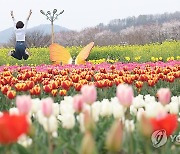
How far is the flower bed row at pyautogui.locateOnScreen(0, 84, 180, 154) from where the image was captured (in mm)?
1883

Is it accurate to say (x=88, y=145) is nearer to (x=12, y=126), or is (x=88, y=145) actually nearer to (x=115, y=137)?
(x=115, y=137)

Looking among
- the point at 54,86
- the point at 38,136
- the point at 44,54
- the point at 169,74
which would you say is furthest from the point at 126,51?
the point at 38,136

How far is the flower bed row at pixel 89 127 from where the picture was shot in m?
1.88

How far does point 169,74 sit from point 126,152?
4118 mm

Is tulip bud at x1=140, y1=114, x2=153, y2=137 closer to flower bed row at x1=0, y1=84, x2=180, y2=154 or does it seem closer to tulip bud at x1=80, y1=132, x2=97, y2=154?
flower bed row at x1=0, y1=84, x2=180, y2=154

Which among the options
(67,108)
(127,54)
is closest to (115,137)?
(67,108)

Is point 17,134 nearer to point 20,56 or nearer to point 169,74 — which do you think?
point 169,74

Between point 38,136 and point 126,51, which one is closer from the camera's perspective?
point 38,136

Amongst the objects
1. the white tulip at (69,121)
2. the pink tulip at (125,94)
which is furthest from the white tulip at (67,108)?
the pink tulip at (125,94)

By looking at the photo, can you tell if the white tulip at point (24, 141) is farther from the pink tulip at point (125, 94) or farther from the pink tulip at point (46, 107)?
the pink tulip at point (125, 94)

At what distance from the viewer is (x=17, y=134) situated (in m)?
1.86

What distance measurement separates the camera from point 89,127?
218 cm

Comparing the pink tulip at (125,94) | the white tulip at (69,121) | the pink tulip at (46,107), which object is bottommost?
the white tulip at (69,121)

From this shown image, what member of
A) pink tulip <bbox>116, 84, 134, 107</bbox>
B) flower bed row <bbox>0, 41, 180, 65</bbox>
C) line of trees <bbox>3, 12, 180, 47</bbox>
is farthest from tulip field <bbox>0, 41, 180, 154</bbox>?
line of trees <bbox>3, 12, 180, 47</bbox>
